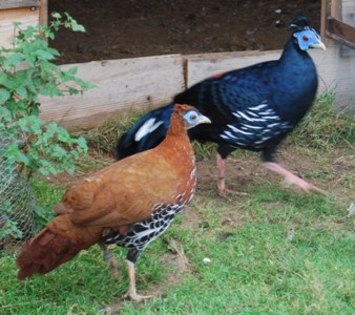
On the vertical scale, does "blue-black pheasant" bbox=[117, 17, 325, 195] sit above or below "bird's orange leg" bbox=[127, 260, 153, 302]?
above

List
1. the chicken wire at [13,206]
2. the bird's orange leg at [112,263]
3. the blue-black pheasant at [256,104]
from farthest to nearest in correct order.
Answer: the blue-black pheasant at [256,104] → the chicken wire at [13,206] → the bird's orange leg at [112,263]

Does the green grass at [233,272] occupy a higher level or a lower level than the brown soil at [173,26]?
lower

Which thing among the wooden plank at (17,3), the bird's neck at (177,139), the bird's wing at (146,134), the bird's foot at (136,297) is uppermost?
the wooden plank at (17,3)

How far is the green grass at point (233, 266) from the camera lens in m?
4.14

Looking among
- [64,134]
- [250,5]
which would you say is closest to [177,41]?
[250,5]

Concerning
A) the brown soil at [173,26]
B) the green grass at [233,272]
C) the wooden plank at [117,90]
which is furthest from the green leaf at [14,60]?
the brown soil at [173,26]

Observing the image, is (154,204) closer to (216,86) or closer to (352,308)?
(352,308)

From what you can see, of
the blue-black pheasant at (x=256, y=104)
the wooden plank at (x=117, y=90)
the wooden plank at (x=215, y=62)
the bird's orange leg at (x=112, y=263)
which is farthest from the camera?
the wooden plank at (x=215, y=62)

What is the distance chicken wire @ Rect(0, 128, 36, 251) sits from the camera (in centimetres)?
444

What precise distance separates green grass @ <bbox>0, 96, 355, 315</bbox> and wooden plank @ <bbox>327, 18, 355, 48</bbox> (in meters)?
1.13

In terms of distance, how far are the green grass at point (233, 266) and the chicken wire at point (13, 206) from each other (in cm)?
10

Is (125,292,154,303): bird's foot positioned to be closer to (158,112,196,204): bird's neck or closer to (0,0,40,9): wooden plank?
(158,112,196,204): bird's neck

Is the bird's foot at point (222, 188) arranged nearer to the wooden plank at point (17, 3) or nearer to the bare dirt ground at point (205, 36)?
the bare dirt ground at point (205, 36)

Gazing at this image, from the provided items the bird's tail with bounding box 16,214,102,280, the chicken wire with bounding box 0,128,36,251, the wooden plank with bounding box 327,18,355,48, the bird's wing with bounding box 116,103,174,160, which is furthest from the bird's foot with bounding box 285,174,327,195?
the bird's tail with bounding box 16,214,102,280
